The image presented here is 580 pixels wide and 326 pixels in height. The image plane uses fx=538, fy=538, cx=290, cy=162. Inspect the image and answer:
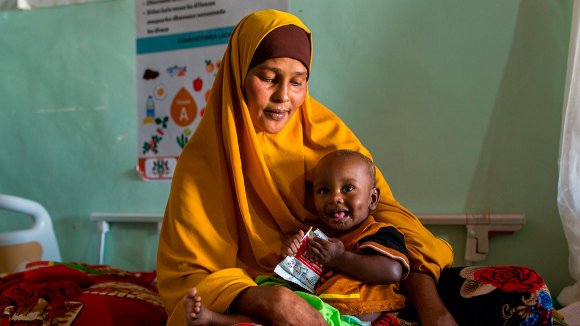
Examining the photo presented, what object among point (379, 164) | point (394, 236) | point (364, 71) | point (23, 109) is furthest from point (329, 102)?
point (23, 109)

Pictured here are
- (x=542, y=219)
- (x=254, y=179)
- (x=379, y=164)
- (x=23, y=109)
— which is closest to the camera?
(x=254, y=179)

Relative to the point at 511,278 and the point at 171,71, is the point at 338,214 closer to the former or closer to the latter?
the point at 511,278

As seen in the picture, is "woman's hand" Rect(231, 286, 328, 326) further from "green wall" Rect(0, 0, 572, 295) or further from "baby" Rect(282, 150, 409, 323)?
"green wall" Rect(0, 0, 572, 295)

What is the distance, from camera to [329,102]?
2867mm

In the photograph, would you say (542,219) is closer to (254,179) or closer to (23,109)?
(254,179)

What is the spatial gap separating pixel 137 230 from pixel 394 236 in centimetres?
209

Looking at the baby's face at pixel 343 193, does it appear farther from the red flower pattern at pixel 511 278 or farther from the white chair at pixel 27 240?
Result: the white chair at pixel 27 240

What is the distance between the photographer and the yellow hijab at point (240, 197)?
5.72ft

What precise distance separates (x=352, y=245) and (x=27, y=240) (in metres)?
2.25

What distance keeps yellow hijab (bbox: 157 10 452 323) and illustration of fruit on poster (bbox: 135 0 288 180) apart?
1.24 m

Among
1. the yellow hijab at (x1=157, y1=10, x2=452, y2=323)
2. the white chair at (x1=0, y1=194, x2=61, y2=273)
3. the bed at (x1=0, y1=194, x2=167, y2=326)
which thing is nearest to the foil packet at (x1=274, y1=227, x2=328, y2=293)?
the yellow hijab at (x1=157, y1=10, x2=452, y2=323)

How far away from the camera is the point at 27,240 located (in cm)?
311

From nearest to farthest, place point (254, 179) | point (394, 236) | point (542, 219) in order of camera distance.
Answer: point (394, 236) → point (254, 179) → point (542, 219)

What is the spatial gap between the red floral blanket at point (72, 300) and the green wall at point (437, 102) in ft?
2.94
